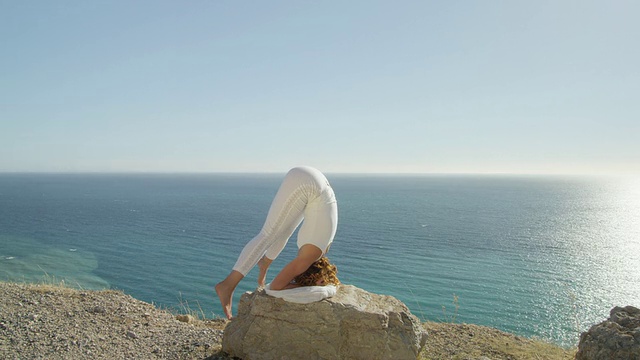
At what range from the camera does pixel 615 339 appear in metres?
5.51

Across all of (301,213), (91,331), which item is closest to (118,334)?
(91,331)

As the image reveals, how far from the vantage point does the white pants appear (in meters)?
5.56

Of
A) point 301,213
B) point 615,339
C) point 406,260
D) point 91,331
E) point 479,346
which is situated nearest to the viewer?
point 615,339

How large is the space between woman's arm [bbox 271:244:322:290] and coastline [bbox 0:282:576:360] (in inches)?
58.6

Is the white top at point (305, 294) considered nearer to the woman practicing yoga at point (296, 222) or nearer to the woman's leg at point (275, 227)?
the woman practicing yoga at point (296, 222)

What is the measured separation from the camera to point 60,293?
28.0 feet

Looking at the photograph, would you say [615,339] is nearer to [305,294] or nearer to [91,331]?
[305,294]

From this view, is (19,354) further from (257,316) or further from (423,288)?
(423,288)

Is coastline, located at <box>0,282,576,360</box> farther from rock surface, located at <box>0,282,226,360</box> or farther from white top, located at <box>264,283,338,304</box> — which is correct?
white top, located at <box>264,283,338,304</box>

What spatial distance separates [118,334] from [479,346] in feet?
21.6

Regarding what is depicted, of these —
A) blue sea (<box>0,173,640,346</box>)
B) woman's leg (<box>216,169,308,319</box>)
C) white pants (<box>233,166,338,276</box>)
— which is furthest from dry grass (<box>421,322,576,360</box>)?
blue sea (<box>0,173,640,346</box>)

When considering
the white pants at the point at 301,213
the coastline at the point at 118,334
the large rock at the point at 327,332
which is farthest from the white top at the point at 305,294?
the coastline at the point at 118,334

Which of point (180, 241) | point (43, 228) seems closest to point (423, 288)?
point (180, 241)

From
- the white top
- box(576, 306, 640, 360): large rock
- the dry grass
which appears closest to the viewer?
box(576, 306, 640, 360): large rock
